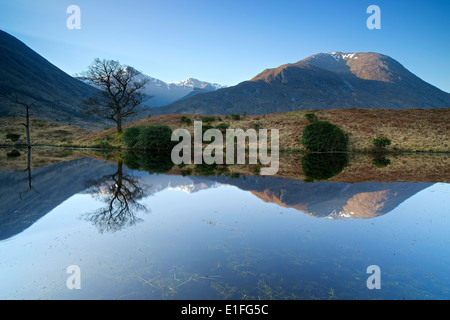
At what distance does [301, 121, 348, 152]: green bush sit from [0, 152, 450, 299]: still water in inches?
1030

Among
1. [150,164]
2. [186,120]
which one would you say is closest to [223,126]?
[186,120]

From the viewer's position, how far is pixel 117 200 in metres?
11.8

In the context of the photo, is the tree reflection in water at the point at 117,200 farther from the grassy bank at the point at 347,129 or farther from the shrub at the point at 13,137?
the shrub at the point at 13,137

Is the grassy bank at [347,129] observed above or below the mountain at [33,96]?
below

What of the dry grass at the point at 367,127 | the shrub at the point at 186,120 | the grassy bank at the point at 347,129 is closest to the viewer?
the dry grass at the point at 367,127

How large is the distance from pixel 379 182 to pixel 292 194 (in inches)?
255

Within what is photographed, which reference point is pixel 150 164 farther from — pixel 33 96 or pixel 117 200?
pixel 33 96

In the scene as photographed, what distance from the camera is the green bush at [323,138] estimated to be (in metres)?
39.3

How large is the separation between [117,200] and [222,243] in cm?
655

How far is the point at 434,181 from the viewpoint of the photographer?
16578mm

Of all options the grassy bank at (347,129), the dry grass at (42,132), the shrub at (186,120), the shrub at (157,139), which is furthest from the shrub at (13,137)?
the shrub at (186,120)

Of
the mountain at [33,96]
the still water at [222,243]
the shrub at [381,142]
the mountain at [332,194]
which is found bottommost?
the still water at [222,243]

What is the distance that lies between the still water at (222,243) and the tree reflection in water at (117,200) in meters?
0.07
